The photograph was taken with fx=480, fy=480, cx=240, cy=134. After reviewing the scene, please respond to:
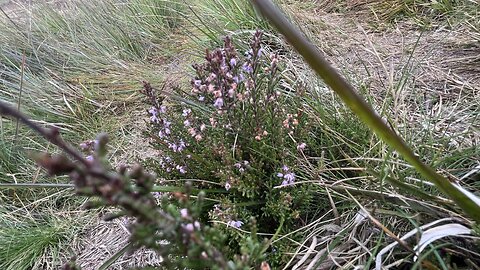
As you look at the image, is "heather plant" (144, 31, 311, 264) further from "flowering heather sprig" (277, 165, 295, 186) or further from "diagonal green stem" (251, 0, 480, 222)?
"diagonal green stem" (251, 0, 480, 222)

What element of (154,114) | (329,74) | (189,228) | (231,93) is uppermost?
(329,74)

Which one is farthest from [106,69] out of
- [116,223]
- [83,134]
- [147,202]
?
[147,202]

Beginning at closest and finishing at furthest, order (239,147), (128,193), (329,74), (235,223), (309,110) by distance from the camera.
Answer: (128,193) < (329,74) < (235,223) < (239,147) < (309,110)

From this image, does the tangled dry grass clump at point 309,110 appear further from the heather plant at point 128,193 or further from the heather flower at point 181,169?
the heather plant at point 128,193

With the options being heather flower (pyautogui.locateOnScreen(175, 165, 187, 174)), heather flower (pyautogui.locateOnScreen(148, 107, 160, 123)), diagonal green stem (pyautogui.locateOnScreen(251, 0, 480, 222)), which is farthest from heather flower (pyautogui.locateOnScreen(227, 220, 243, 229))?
diagonal green stem (pyautogui.locateOnScreen(251, 0, 480, 222))

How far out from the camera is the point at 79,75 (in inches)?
117

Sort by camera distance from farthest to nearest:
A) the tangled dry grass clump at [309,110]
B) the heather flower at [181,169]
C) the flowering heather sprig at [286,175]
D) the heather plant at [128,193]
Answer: the heather flower at [181,169], the flowering heather sprig at [286,175], the tangled dry grass clump at [309,110], the heather plant at [128,193]

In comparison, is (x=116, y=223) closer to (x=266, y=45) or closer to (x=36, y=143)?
(x=36, y=143)

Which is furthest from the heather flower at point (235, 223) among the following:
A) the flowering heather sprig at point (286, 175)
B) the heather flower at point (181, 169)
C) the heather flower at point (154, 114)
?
the heather flower at point (154, 114)

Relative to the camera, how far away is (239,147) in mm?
1360

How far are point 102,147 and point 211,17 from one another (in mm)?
2667

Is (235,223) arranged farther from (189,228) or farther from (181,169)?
(189,228)

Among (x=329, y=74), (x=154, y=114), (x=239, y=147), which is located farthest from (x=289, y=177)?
(x=329, y=74)

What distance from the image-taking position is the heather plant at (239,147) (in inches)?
48.9
